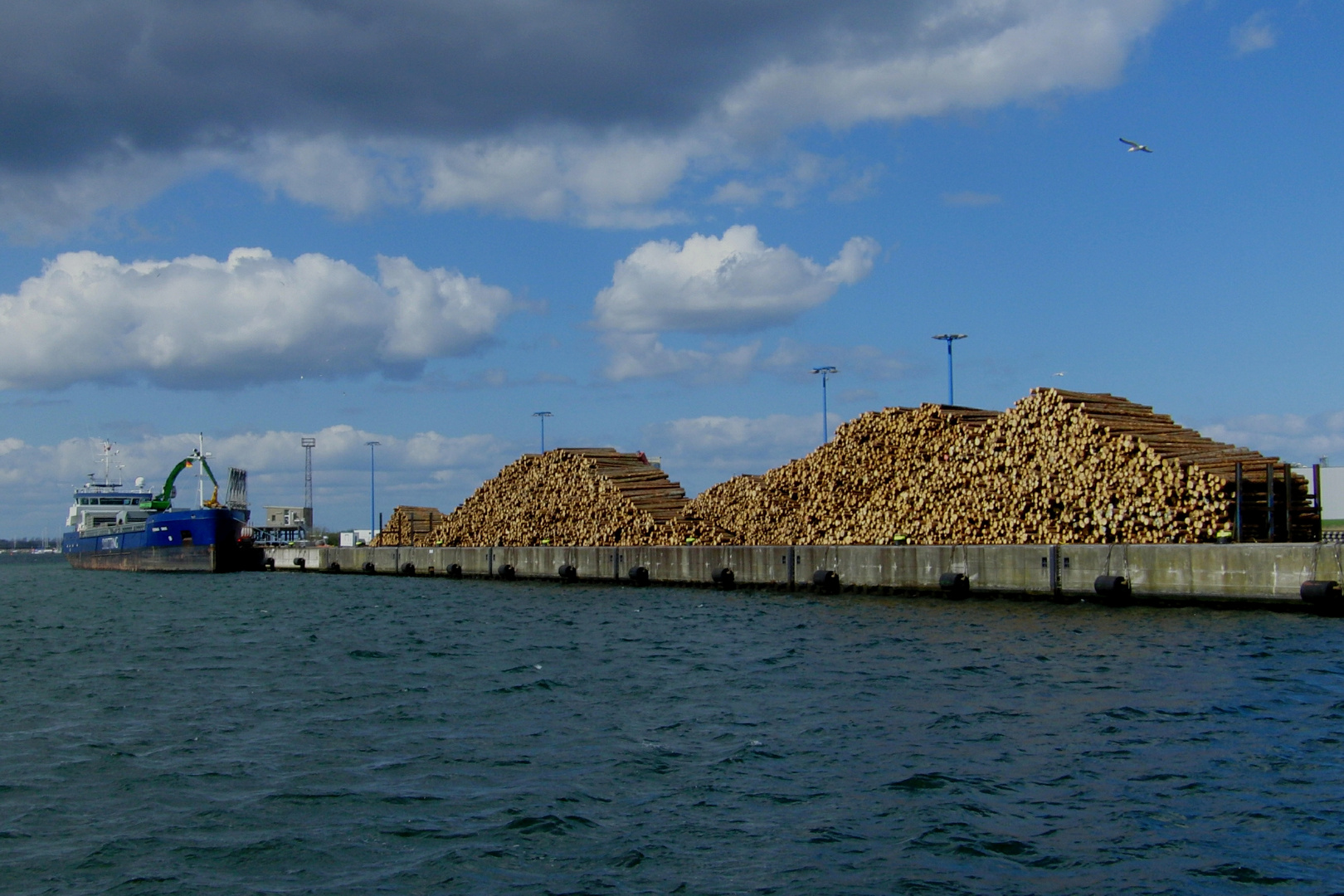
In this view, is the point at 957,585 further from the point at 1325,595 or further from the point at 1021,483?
the point at 1325,595

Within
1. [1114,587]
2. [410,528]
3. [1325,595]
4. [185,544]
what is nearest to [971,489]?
[1114,587]

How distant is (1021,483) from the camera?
26.7m

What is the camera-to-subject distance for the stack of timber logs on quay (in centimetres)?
2294

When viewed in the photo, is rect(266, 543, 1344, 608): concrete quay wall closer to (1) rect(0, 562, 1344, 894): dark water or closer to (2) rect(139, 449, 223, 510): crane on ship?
(1) rect(0, 562, 1344, 894): dark water

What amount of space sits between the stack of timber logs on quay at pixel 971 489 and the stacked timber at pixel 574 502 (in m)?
0.09

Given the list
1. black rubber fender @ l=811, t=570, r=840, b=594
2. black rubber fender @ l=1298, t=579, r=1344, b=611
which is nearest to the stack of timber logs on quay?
black rubber fender @ l=811, t=570, r=840, b=594

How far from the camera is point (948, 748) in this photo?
10.2m

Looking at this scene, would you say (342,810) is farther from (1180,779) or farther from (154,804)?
(1180,779)

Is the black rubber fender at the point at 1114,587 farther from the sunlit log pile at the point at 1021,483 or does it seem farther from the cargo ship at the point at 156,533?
the cargo ship at the point at 156,533

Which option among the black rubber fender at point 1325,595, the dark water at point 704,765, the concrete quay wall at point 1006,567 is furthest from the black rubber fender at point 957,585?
the black rubber fender at point 1325,595

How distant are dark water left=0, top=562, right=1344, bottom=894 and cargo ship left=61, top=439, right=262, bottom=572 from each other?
39521 millimetres

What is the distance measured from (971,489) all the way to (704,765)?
64.6 ft

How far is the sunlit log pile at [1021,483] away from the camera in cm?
2291

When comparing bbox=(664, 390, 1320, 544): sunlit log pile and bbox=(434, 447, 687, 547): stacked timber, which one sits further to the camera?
bbox=(434, 447, 687, 547): stacked timber
